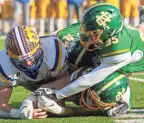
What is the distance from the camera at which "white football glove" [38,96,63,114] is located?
3.86 meters

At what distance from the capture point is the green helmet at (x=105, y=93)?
3.88 m

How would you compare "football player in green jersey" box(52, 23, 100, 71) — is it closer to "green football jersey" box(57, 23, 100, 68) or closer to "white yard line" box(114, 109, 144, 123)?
"green football jersey" box(57, 23, 100, 68)

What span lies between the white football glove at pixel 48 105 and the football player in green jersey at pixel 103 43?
5cm

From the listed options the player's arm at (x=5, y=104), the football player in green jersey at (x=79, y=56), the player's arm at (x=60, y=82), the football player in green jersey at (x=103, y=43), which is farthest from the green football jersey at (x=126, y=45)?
the player's arm at (x=5, y=104)

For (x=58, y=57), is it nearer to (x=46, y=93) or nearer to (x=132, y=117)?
(x=46, y=93)

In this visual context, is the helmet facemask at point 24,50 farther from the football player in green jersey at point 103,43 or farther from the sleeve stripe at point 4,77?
the football player in green jersey at point 103,43

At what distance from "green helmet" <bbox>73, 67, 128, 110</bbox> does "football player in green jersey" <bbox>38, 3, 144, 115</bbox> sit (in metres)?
0.07

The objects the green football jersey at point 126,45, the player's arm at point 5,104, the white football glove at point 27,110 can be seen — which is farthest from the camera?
the player's arm at point 5,104

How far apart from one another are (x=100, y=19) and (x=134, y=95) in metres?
1.23

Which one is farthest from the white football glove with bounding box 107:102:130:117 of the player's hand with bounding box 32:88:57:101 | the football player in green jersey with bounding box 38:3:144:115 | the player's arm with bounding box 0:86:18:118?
the player's arm with bounding box 0:86:18:118

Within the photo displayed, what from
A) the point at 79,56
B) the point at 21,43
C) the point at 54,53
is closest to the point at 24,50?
the point at 21,43

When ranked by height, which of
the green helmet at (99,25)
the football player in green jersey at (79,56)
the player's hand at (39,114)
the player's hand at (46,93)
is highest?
the green helmet at (99,25)

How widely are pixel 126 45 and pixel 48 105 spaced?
25.1 inches

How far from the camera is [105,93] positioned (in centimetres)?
388
